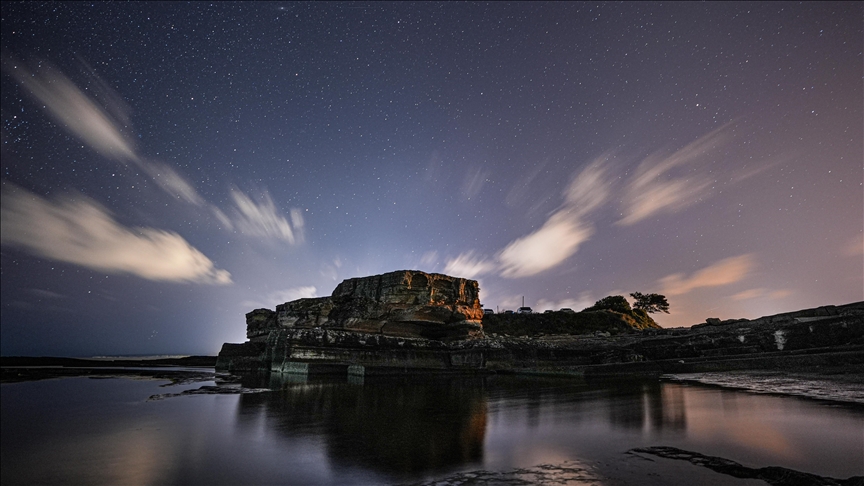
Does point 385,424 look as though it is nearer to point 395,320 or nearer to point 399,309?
point 395,320

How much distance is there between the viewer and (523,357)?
1554 centimetres

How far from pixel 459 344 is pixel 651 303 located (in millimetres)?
63342

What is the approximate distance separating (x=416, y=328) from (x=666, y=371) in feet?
41.3

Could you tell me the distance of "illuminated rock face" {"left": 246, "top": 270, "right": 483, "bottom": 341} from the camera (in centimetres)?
2086

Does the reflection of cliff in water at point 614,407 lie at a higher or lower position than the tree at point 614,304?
lower

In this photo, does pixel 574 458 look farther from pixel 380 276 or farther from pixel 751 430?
pixel 380 276

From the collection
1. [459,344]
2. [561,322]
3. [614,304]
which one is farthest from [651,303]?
[459,344]

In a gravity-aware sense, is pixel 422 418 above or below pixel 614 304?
below

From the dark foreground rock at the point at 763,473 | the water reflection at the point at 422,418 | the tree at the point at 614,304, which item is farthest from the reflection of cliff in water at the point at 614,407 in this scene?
the tree at the point at 614,304

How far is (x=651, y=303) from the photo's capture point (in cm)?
6756

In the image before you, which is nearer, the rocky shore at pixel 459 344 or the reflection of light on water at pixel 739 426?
the reflection of light on water at pixel 739 426

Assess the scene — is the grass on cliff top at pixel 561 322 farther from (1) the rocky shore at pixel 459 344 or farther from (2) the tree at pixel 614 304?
(1) the rocky shore at pixel 459 344

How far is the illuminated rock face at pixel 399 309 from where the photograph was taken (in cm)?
2086

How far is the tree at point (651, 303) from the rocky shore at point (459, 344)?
53.4m
